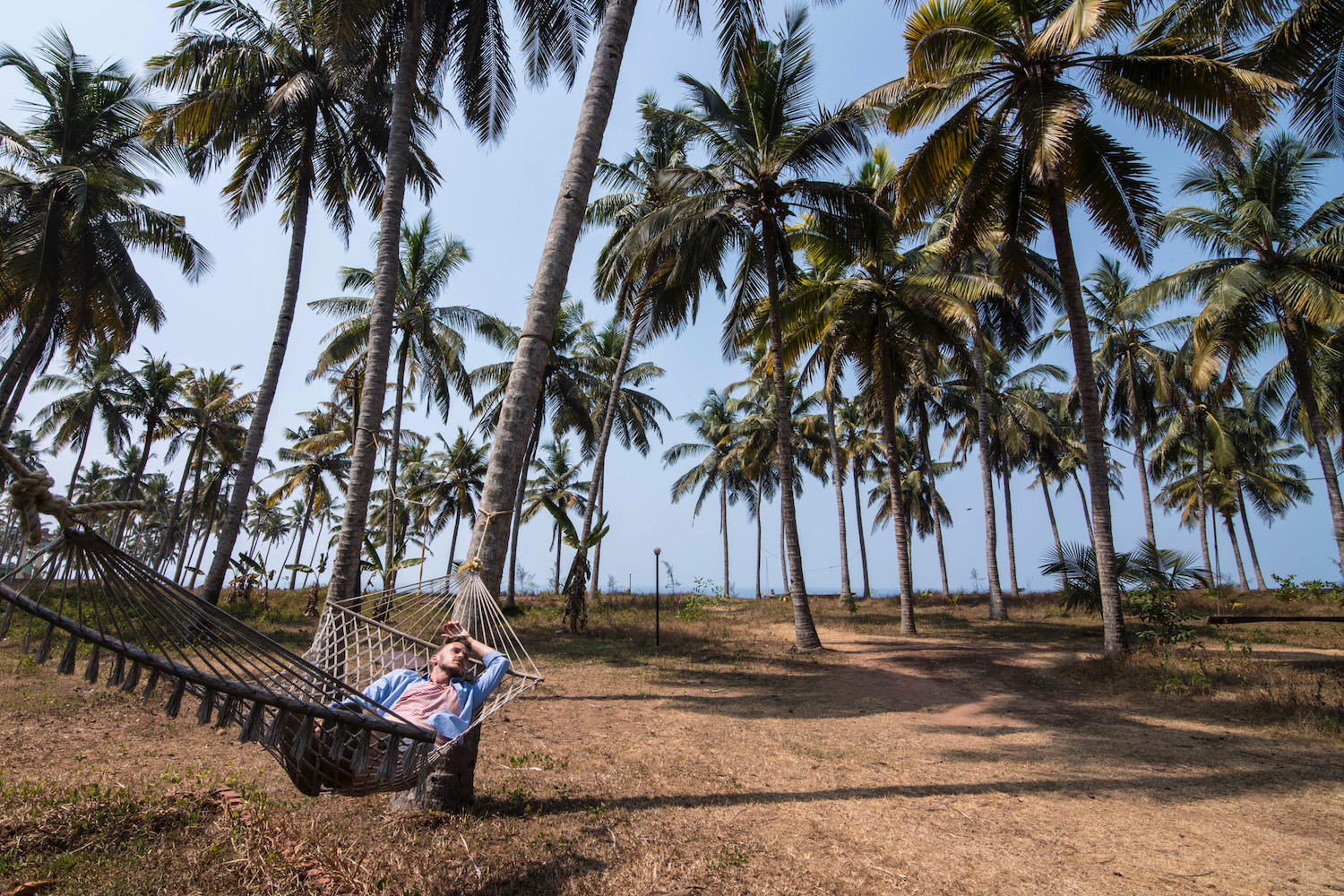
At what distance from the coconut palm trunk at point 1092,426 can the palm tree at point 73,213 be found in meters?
13.3

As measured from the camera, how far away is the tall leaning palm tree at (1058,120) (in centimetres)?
744

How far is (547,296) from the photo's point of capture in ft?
14.3

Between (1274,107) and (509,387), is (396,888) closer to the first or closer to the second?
(509,387)

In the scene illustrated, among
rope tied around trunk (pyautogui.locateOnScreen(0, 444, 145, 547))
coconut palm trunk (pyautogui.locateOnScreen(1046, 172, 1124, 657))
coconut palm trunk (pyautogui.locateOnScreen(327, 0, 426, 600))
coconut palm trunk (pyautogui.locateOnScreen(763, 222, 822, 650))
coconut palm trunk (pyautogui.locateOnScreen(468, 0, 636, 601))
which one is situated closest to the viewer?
rope tied around trunk (pyautogui.locateOnScreen(0, 444, 145, 547))

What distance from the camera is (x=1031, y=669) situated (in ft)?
29.0

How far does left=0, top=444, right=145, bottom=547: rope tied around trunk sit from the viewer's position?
221 cm

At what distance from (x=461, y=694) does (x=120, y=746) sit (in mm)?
3273

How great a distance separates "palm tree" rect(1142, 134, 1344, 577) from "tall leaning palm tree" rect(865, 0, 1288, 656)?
3.71 m

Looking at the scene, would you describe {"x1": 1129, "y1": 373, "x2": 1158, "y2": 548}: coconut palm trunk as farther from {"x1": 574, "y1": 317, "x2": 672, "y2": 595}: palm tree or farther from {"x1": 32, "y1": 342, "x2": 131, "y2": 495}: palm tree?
{"x1": 32, "y1": 342, "x2": 131, "y2": 495}: palm tree

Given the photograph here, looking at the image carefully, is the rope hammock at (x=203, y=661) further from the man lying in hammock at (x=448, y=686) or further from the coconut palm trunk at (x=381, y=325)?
the coconut palm trunk at (x=381, y=325)

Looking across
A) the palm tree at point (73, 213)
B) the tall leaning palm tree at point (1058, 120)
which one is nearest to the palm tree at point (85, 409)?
the palm tree at point (73, 213)

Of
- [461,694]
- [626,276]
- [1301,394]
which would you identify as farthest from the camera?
[626,276]

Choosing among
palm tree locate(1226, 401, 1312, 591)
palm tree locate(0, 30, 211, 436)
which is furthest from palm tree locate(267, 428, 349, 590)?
palm tree locate(1226, 401, 1312, 591)

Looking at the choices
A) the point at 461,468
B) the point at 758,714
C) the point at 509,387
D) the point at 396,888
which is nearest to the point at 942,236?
the point at 758,714
